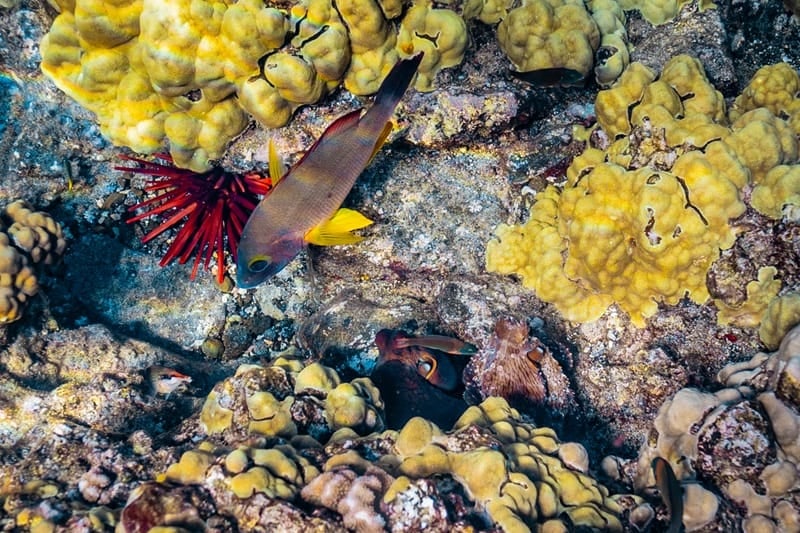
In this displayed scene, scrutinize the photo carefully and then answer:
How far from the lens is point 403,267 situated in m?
4.48

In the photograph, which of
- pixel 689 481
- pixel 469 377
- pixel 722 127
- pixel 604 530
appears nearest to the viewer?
pixel 604 530

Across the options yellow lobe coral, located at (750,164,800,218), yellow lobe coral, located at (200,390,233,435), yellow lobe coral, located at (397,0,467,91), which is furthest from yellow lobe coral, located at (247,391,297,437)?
yellow lobe coral, located at (750,164,800,218)

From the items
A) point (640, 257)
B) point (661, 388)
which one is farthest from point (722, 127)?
point (661, 388)

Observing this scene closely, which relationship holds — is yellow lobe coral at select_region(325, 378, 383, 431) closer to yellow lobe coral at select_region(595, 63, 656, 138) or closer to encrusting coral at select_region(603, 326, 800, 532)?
encrusting coral at select_region(603, 326, 800, 532)

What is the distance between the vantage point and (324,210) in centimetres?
288

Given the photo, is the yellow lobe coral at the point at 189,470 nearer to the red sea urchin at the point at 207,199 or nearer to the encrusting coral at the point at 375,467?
the encrusting coral at the point at 375,467

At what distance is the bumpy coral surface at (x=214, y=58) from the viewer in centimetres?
358

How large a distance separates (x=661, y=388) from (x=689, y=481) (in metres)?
1.08

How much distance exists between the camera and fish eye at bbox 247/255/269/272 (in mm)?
2805

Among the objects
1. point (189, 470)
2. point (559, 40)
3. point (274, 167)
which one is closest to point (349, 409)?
point (189, 470)

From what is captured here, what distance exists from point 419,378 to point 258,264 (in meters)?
1.46

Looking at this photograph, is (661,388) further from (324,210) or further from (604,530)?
(324,210)

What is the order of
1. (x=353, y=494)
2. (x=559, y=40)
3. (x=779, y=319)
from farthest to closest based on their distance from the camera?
(x=559, y=40) < (x=779, y=319) < (x=353, y=494)

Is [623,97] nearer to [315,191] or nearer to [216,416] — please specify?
[315,191]
